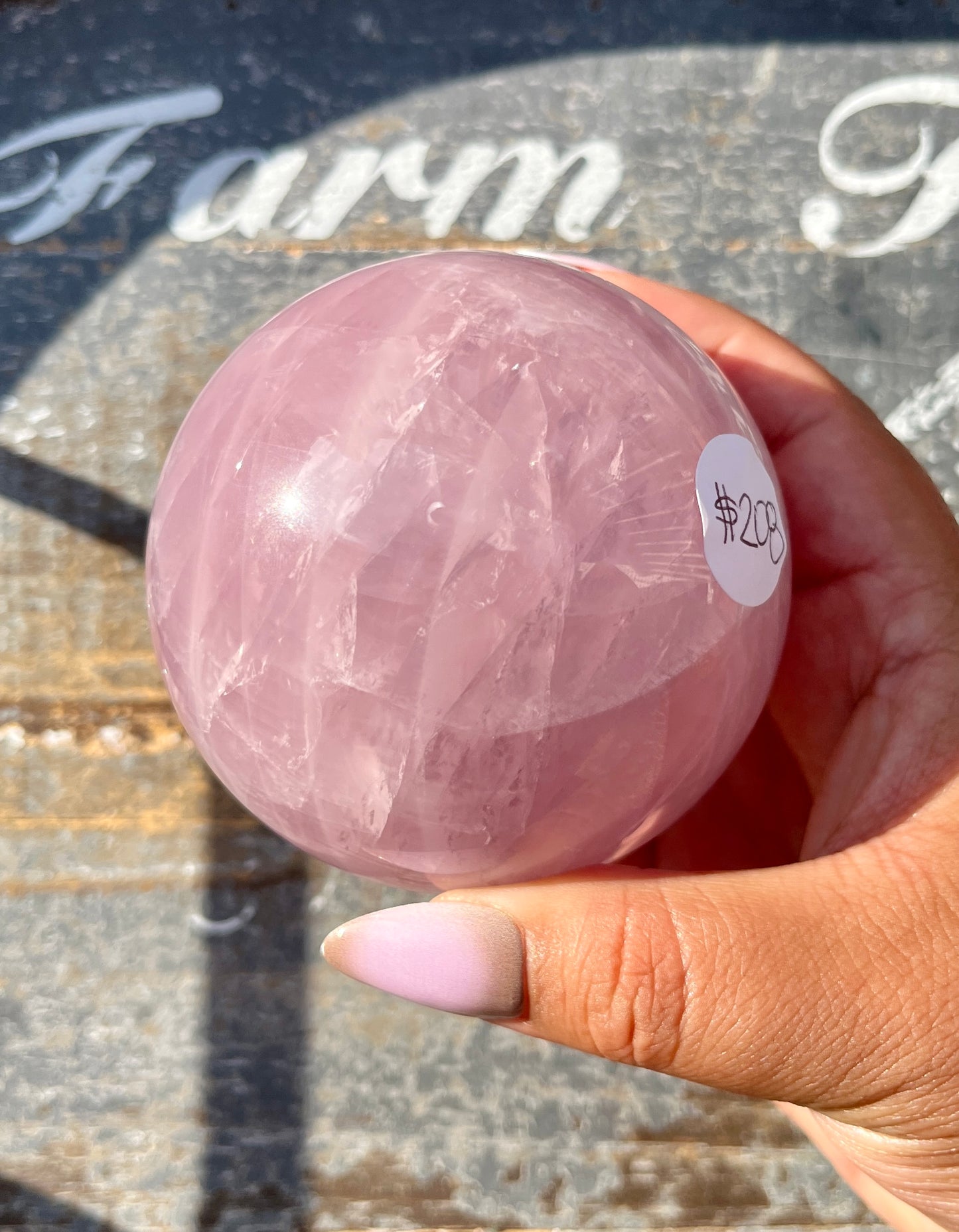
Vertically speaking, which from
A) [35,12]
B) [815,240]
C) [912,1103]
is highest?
[35,12]

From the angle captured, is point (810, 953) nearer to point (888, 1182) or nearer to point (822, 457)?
point (888, 1182)

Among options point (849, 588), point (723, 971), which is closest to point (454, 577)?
point (723, 971)

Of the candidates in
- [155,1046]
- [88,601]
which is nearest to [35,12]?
[88,601]

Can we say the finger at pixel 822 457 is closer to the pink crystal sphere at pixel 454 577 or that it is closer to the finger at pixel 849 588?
the finger at pixel 849 588

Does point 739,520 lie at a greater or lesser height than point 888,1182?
greater

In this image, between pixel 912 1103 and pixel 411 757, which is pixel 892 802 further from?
pixel 411 757

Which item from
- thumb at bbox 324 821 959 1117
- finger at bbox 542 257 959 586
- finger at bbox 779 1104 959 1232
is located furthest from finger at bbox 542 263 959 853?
finger at bbox 779 1104 959 1232
